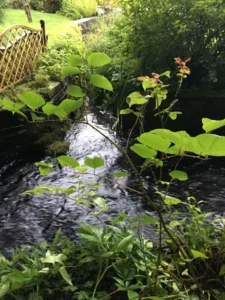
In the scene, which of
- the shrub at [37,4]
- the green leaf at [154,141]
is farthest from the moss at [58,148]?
the shrub at [37,4]

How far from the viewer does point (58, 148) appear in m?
4.89

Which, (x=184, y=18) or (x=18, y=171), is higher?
(x=184, y=18)

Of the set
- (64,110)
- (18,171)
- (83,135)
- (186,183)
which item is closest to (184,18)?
(83,135)

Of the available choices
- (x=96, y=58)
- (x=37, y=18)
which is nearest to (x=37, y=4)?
(x=37, y=18)

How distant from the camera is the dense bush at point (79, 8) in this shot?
13.6 m

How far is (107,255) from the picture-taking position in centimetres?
168

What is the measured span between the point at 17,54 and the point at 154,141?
534 cm

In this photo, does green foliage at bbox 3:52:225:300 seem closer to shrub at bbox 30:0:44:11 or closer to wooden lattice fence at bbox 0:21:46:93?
wooden lattice fence at bbox 0:21:46:93

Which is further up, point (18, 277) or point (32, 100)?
point (32, 100)

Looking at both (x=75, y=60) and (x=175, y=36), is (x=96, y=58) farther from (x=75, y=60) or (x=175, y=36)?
(x=175, y=36)

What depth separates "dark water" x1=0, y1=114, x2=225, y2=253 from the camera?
3113mm

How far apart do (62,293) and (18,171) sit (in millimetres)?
2813

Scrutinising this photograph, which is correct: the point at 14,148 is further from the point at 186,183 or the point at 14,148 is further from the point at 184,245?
the point at 184,245

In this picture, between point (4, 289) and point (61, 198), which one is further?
point (61, 198)
